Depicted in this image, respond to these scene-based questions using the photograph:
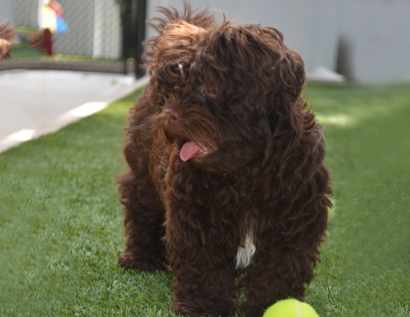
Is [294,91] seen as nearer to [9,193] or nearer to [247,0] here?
[9,193]

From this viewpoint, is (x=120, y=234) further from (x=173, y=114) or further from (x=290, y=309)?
(x=173, y=114)

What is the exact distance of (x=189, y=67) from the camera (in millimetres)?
2322

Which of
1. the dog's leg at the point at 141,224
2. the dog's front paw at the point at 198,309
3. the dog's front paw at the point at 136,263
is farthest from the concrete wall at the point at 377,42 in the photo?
the dog's front paw at the point at 136,263

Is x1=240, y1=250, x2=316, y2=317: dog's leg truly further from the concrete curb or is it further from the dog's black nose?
the concrete curb

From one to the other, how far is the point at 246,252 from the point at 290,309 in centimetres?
30

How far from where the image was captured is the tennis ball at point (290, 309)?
252 centimetres

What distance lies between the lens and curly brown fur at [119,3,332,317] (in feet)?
7.48

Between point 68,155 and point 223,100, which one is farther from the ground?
point 223,100

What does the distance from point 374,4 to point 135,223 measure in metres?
2.29

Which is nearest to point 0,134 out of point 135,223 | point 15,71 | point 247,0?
point 15,71

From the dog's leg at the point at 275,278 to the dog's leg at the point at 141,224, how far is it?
2.48 feet

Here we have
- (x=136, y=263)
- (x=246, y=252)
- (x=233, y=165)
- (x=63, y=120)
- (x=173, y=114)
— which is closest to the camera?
(x=173, y=114)

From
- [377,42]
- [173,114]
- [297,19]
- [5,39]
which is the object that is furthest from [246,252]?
[297,19]

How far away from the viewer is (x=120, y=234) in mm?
3832
